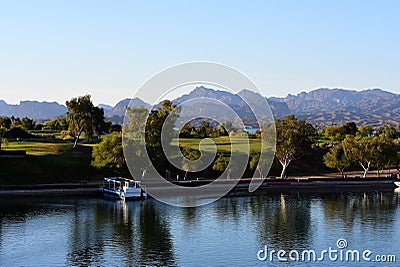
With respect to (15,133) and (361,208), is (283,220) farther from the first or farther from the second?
(15,133)

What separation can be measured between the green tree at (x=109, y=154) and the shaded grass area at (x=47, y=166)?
3.37m

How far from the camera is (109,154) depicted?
9094 cm

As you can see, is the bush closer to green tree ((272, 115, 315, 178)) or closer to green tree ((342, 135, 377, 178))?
green tree ((272, 115, 315, 178))

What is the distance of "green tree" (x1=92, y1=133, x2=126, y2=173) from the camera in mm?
90938

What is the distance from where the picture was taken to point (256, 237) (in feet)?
189

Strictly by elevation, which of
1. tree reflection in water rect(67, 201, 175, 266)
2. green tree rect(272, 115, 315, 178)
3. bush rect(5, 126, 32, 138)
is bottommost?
tree reflection in water rect(67, 201, 175, 266)

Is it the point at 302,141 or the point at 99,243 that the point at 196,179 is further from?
the point at 99,243

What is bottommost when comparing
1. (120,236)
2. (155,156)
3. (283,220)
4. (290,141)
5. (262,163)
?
(120,236)

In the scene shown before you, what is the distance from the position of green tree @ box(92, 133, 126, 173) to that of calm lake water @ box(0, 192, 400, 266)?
1098 centimetres

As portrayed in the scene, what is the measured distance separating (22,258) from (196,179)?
164 feet

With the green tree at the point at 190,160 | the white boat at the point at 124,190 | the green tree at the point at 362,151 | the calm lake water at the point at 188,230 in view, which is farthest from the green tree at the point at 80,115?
the green tree at the point at 362,151

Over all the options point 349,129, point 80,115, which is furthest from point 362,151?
point 349,129

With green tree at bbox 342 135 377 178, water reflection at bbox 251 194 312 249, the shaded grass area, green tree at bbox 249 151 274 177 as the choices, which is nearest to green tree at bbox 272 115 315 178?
green tree at bbox 249 151 274 177

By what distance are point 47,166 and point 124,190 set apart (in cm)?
1667
